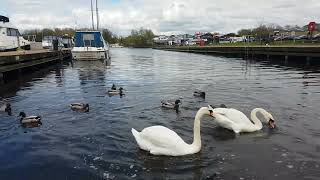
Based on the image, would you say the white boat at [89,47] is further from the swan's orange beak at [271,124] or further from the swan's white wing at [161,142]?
the swan's white wing at [161,142]

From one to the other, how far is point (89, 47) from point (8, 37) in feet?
43.0

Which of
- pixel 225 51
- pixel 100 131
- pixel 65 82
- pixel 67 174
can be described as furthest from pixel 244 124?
pixel 225 51

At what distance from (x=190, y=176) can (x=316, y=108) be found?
9.68 m

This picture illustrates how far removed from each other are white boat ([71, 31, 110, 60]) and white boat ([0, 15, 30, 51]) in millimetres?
7355

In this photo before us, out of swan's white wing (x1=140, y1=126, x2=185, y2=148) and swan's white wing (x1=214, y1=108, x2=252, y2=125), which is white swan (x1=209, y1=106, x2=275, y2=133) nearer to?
swan's white wing (x1=214, y1=108, x2=252, y2=125)

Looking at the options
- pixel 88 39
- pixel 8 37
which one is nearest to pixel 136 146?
pixel 8 37

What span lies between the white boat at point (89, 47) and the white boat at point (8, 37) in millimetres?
7355

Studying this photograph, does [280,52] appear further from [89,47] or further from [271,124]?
[271,124]

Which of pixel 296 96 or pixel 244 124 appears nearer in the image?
pixel 244 124

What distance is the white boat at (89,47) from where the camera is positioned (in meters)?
54.4

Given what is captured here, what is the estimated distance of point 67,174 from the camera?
10.1 m

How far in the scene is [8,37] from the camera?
4369 centimetres

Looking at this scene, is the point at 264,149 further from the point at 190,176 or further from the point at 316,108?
A: the point at 316,108

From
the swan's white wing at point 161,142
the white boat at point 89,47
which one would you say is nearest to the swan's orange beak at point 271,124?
the swan's white wing at point 161,142
